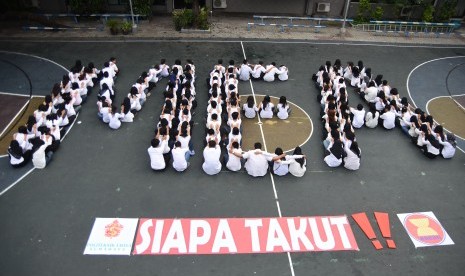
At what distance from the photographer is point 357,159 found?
11.0m

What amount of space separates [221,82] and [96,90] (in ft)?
16.4

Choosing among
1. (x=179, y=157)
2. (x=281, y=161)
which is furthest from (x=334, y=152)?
(x=179, y=157)

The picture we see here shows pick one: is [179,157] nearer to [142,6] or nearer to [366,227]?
[366,227]

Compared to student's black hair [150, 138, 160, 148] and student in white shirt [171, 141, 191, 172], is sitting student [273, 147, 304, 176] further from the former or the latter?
student's black hair [150, 138, 160, 148]

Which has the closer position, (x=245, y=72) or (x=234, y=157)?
(x=234, y=157)

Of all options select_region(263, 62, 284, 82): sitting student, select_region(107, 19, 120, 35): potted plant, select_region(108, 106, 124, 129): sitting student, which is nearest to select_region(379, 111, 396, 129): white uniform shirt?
select_region(263, 62, 284, 82): sitting student

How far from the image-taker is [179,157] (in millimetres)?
10531

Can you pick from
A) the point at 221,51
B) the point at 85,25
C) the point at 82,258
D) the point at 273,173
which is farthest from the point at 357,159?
the point at 85,25

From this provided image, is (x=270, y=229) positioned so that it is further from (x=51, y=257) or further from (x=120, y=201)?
(x=51, y=257)

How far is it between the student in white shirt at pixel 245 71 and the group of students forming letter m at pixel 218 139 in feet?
4.95

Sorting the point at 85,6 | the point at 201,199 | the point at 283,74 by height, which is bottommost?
the point at 201,199

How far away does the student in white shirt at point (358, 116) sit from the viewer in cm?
1277

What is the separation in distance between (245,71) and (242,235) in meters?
8.21

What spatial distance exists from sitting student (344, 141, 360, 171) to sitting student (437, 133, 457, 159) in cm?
303
